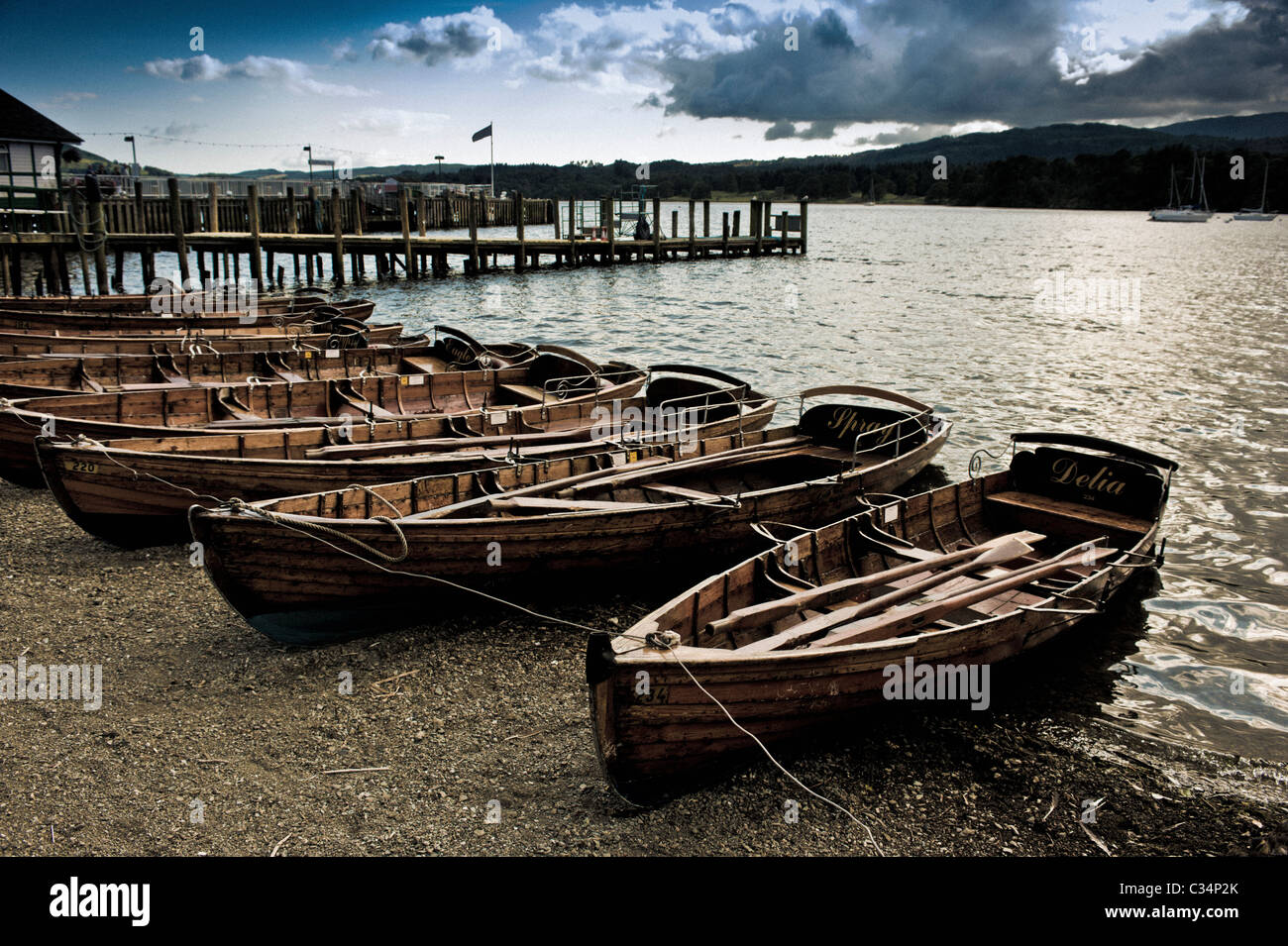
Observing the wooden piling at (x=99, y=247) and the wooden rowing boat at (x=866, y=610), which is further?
the wooden piling at (x=99, y=247)

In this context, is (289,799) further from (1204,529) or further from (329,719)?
(1204,529)

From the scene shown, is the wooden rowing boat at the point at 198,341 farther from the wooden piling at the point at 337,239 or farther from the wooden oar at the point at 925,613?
the wooden piling at the point at 337,239

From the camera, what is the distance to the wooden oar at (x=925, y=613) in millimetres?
7137

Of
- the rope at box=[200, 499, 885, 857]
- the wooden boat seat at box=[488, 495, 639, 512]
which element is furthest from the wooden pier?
the rope at box=[200, 499, 885, 857]

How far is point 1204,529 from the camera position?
43.8 feet

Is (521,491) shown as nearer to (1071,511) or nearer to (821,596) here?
(821,596)

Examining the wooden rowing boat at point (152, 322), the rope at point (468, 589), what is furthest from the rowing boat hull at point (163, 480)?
the wooden rowing boat at point (152, 322)

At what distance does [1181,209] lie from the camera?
14700 cm

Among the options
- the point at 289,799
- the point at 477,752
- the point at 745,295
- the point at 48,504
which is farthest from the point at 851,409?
the point at 745,295

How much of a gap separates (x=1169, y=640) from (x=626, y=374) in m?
9.07

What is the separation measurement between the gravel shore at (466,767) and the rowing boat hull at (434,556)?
33 centimetres

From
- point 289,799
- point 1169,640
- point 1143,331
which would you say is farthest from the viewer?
point 1143,331

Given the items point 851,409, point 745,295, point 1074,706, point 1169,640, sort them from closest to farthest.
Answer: point 1074,706 → point 1169,640 → point 851,409 → point 745,295

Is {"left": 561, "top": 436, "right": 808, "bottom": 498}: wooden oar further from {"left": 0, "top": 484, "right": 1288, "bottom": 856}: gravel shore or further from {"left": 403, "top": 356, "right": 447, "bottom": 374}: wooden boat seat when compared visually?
{"left": 403, "top": 356, "right": 447, "bottom": 374}: wooden boat seat
